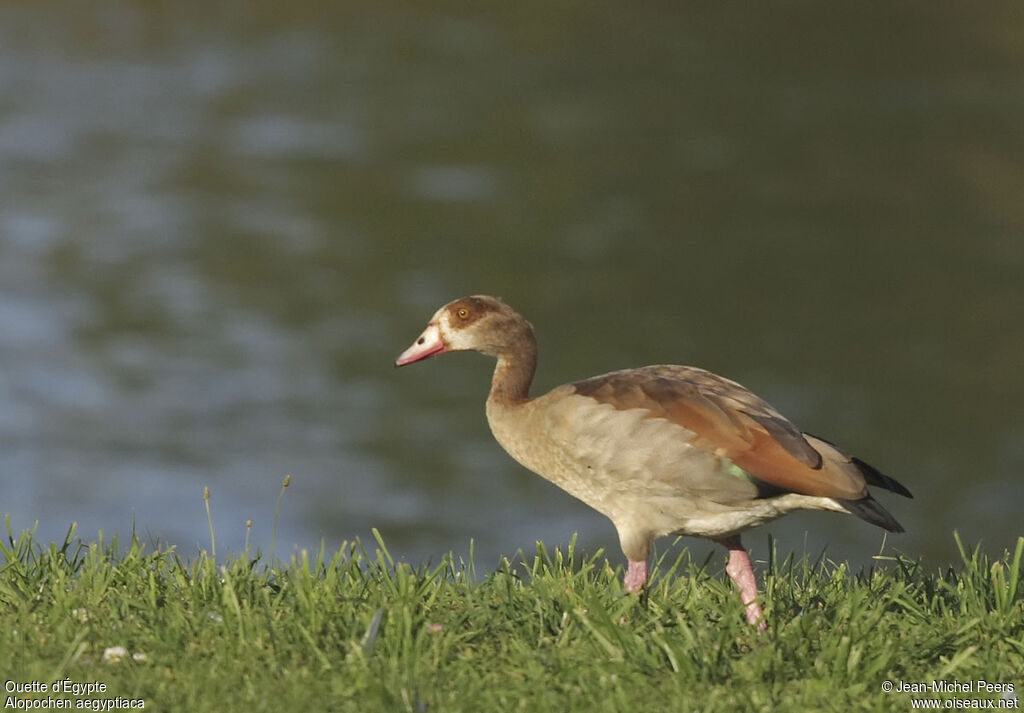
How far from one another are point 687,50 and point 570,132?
2.45 metres

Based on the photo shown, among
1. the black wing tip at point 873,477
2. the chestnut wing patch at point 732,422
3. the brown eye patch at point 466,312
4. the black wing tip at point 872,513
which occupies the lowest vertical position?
the black wing tip at point 872,513

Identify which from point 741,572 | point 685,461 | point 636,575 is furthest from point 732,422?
point 636,575

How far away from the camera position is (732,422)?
668 centimetres

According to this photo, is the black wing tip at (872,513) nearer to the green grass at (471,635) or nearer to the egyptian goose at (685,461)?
the egyptian goose at (685,461)

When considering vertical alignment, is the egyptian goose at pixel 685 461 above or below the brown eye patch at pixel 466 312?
below

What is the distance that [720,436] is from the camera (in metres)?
6.62

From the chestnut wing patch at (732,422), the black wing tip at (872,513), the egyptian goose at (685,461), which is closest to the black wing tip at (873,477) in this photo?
the egyptian goose at (685,461)

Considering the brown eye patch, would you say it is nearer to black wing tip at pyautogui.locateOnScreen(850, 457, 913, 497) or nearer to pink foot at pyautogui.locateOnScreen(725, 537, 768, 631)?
pink foot at pyautogui.locateOnScreen(725, 537, 768, 631)

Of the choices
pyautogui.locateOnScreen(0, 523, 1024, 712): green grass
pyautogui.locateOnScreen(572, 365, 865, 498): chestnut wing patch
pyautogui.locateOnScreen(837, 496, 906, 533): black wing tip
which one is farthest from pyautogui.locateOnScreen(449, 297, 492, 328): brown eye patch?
pyautogui.locateOnScreen(837, 496, 906, 533): black wing tip

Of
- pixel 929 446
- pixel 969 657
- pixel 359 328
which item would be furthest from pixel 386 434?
pixel 969 657

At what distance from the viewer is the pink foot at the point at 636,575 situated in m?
6.66

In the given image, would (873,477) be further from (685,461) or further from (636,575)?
(636,575)

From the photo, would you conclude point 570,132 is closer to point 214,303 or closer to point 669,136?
point 669,136

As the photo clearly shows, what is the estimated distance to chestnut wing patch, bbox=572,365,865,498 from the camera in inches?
252
